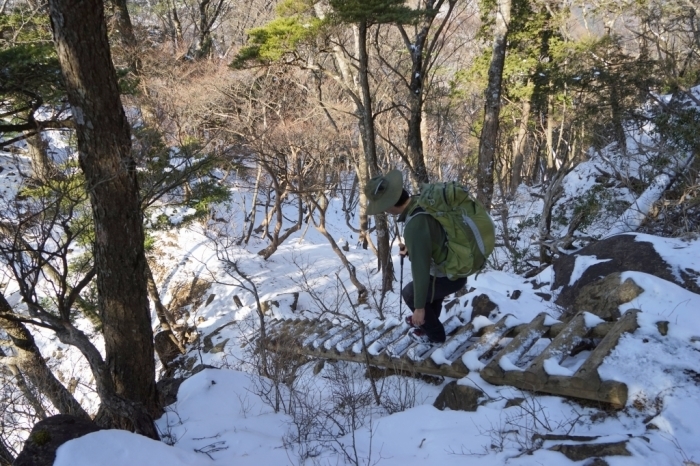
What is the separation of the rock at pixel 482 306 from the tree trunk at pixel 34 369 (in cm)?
463

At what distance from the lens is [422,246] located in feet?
10.2

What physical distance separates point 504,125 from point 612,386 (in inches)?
714

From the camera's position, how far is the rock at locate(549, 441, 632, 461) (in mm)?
2026

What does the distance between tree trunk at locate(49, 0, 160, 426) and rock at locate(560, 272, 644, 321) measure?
369 cm

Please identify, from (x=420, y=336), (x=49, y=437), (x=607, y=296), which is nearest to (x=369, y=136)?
(x=420, y=336)

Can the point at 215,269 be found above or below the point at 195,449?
below

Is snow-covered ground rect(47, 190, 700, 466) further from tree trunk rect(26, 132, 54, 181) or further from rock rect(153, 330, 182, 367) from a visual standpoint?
rock rect(153, 330, 182, 367)

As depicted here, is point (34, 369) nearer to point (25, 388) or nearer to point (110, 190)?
point (25, 388)

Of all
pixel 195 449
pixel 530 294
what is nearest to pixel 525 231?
pixel 530 294

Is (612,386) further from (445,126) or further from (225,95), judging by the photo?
(445,126)

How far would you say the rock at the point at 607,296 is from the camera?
3570mm

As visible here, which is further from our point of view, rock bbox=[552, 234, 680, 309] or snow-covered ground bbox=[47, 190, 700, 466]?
rock bbox=[552, 234, 680, 309]

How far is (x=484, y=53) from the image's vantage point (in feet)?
49.4

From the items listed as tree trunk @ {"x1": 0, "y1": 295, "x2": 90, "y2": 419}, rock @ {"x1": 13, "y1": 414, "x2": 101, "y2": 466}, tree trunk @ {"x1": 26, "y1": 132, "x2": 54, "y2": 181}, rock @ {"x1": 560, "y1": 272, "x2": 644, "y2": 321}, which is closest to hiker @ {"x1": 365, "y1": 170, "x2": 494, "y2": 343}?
rock @ {"x1": 560, "y1": 272, "x2": 644, "y2": 321}
